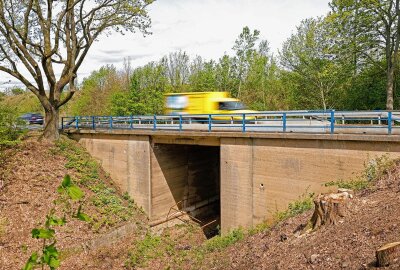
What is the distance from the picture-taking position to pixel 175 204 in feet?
62.6

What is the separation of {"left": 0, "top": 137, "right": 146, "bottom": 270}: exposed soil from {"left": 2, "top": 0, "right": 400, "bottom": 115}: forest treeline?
1879 cm

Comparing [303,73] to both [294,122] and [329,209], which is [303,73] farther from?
[329,209]

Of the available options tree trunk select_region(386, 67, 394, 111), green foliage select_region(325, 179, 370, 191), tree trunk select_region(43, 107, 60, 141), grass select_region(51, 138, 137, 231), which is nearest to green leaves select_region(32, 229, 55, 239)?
green foliage select_region(325, 179, 370, 191)

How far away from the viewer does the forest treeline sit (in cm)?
2297

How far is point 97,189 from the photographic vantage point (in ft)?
57.1

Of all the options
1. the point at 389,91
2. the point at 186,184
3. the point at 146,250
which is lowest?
the point at 146,250

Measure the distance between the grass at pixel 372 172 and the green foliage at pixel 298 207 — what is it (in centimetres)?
135

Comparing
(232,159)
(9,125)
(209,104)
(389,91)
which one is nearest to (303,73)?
(389,91)

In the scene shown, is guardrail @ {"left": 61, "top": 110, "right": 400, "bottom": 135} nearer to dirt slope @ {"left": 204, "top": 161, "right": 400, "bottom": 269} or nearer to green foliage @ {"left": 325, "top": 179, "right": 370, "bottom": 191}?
green foliage @ {"left": 325, "top": 179, "right": 370, "bottom": 191}

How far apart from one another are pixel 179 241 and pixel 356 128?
32.7ft

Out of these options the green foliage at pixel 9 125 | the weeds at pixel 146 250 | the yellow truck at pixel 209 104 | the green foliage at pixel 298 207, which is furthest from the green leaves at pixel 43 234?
the green foliage at pixel 9 125

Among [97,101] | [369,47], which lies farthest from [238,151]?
[97,101]

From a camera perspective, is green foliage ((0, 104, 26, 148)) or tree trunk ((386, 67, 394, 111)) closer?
green foliage ((0, 104, 26, 148))

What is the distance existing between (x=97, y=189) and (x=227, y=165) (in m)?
7.68
